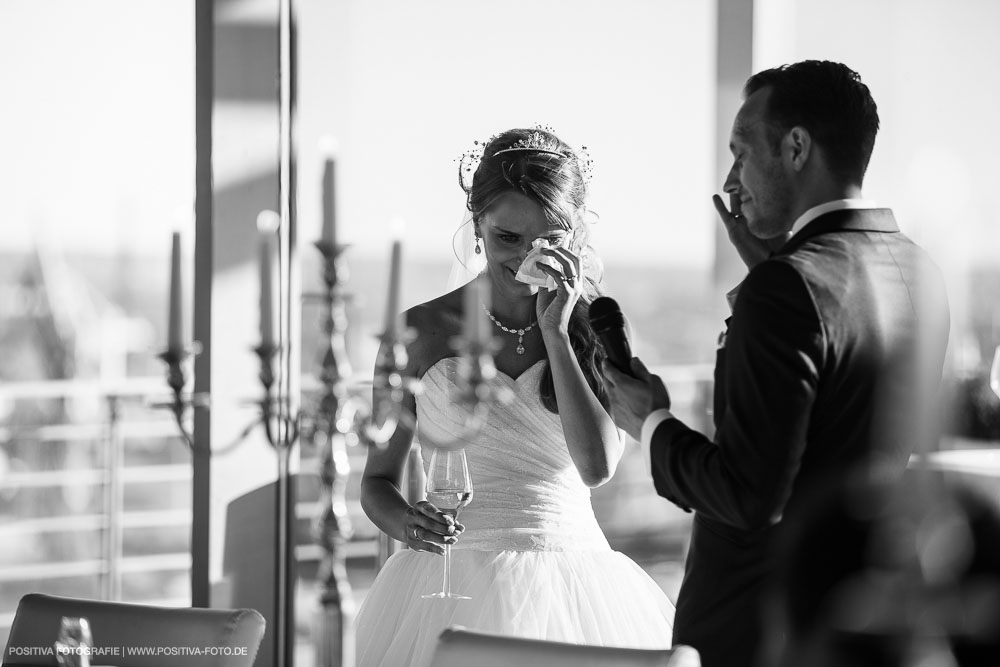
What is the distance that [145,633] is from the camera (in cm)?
184

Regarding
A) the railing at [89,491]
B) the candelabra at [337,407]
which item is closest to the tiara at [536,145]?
the railing at [89,491]

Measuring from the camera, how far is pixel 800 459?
4.84 feet

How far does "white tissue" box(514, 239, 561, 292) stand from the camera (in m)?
2.19

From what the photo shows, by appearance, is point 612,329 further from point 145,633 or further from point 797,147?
point 145,633

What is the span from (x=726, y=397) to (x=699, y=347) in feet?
55.4

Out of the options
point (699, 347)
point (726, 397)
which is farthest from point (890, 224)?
point (699, 347)

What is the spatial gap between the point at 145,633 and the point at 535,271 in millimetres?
1044

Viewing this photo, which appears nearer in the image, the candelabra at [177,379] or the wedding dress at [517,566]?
the candelabra at [177,379]

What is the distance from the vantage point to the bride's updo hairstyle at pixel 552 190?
2.32m

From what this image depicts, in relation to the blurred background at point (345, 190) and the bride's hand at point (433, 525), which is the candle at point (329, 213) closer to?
the blurred background at point (345, 190)

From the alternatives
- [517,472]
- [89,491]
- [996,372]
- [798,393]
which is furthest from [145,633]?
[89,491]

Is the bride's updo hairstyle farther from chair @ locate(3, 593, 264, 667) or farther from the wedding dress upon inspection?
chair @ locate(3, 593, 264, 667)

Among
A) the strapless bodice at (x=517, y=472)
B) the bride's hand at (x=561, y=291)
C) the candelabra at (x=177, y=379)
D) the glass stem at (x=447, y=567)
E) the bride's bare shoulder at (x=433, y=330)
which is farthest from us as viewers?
the bride's bare shoulder at (x=433, y=330)

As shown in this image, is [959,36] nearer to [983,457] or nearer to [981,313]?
[983,457]
